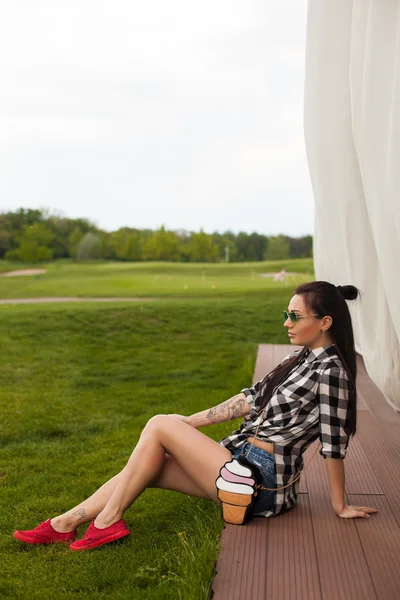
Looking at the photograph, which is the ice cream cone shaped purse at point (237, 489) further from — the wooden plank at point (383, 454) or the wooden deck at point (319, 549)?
the wooden plank at point (383, 454)

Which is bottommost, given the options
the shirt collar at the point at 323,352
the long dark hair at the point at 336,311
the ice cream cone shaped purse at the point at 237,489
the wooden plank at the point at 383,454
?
the wooden plank at the point at 383,454

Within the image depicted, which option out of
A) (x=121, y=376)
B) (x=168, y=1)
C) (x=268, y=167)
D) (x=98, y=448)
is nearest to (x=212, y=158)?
(x=268, y=167)

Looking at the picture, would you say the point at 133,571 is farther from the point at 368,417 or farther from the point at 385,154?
the point at 368,417

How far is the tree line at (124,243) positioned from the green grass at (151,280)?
622 millimetres

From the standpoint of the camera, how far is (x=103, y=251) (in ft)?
71.9

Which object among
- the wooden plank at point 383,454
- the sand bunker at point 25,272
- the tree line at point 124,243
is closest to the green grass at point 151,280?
the sand bunker at point 25,272

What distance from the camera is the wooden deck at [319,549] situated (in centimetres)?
162

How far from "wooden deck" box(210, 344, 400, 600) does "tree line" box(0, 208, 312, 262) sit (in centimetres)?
1772

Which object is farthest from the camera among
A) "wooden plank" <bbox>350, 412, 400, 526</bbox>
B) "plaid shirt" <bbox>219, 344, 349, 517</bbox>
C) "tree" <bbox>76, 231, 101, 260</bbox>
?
"tree" <bbox>76, 231, 101, 260</bbox>

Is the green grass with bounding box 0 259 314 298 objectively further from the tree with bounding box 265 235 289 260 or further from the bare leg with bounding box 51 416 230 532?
the bare leg with bounding box 51 416 230 532

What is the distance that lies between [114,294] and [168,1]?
18.6 ft

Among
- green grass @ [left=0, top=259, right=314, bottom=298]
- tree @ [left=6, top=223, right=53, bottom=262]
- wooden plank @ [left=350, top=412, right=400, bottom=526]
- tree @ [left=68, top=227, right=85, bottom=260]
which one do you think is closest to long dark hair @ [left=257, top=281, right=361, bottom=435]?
wooden plank @ [left=350, top=412, right=400, bottom=526]

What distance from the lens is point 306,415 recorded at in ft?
6.70

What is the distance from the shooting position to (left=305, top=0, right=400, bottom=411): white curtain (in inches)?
86.9
